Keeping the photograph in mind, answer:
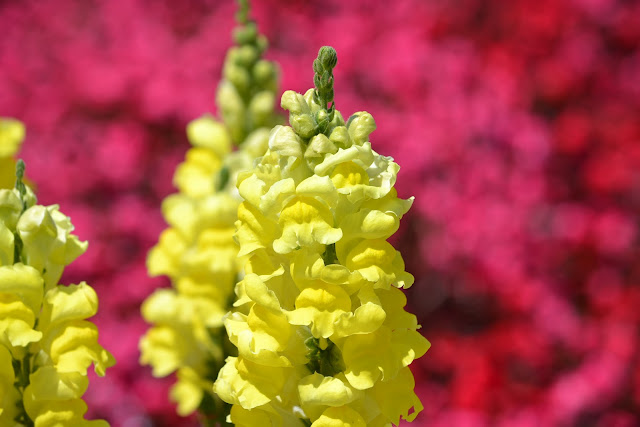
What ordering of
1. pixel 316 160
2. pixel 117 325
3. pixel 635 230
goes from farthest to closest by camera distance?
pixel 635 230
pixel 117 325
pixel 316 160

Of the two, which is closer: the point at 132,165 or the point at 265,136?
the point at 265,136

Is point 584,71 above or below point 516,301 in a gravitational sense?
above

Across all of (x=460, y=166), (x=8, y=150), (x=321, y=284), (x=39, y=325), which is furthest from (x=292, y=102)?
(x=460, y=166)

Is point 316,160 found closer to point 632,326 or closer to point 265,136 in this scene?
point 265,136

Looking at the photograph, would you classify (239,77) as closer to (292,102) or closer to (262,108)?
(262,108)

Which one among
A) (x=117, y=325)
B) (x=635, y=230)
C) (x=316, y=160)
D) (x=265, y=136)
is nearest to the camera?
(x=316, y=160)

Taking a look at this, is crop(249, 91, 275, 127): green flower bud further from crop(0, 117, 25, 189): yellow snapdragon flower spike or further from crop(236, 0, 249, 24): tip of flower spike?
crop(0, 117, 25, 189): yellow snapdragon flower spike

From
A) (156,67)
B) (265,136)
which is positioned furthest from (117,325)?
(265,136)

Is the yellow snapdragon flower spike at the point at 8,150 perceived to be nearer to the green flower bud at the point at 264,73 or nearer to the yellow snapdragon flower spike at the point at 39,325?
the yellow snapdragon flower spike at the point at 39,325
